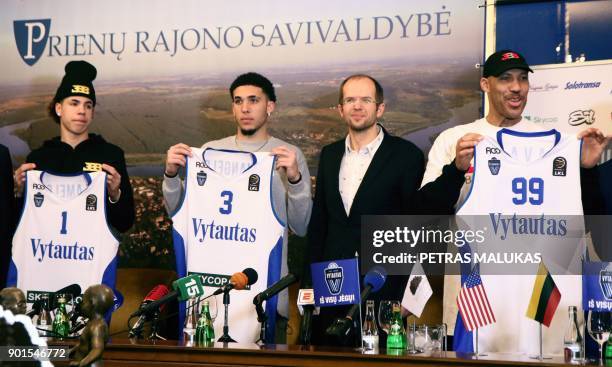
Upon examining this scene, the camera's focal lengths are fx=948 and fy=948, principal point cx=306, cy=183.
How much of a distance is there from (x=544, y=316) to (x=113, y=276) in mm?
2648

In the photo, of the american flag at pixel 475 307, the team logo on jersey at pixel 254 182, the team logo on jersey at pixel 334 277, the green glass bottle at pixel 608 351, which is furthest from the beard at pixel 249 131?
the green glass bottle at pixel 608 351

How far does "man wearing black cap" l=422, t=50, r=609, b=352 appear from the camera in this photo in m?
4.95

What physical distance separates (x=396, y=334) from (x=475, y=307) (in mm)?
453

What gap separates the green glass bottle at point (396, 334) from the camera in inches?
169

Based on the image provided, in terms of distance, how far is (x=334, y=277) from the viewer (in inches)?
179

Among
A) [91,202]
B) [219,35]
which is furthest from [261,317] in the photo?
[219,35]

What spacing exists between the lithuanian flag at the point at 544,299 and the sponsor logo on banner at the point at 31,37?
4.34 metres

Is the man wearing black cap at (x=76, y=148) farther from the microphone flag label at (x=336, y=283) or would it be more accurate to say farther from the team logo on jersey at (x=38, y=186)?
the microphone flag label at (x=336, y=283)

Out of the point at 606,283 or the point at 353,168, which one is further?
the point at 353,168

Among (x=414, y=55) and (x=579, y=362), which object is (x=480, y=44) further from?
(x=579, y=362)

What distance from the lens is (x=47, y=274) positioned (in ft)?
19.1

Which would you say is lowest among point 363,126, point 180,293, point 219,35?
point 180,293

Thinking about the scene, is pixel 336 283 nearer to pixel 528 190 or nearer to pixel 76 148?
pixel 528 190

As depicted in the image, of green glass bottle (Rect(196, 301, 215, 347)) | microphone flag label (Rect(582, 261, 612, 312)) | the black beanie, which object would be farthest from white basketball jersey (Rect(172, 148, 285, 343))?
microphone flag label (Rect(582, 261, 612, 312))
